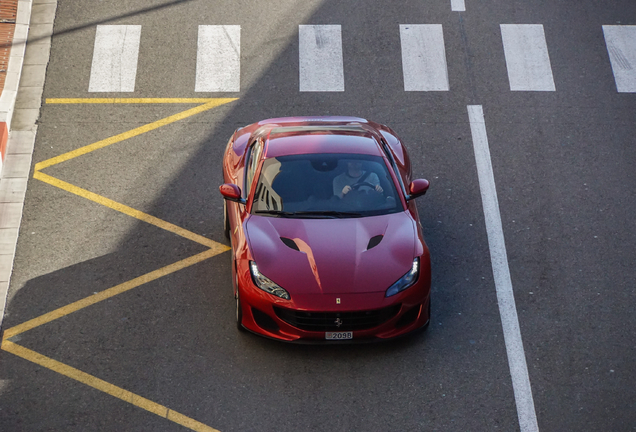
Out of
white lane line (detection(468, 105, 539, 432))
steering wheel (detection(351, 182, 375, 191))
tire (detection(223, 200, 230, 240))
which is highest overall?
steering wheel (detection(351, 182, 375, 191))

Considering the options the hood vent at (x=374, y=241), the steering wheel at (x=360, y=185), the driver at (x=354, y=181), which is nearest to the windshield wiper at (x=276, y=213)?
the driver at (x=354, y=181)

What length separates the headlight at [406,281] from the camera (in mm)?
7414

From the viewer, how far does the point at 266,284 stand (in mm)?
7469

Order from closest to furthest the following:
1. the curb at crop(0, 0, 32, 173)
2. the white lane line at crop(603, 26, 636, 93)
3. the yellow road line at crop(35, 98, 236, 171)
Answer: the yellow road line at crop(35, 98, 236, 171), the curb at crop(0, 0, 32, 173), the white lane line at crop(603, 26, 636, 93)

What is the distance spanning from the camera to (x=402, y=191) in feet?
27.2

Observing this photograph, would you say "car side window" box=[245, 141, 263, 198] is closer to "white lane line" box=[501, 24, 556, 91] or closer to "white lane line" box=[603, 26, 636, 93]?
"white lane line" box=[501, 24, 556, 91]

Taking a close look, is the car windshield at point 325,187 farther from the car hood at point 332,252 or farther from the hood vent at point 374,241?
the hood vent at point 374,241

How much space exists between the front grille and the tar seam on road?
4.11ft

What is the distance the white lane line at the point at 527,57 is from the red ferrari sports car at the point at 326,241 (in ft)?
13.3

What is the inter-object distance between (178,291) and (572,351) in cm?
423

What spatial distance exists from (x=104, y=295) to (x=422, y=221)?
389 cm

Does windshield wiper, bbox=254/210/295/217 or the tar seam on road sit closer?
the tar seam on road

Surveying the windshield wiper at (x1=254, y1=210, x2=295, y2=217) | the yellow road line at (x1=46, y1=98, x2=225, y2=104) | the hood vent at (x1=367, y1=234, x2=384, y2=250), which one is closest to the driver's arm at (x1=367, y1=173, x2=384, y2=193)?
the hood vent at (x1=367, y1=234, x2=384, y2=250)

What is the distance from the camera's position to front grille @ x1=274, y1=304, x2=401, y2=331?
7320mm
